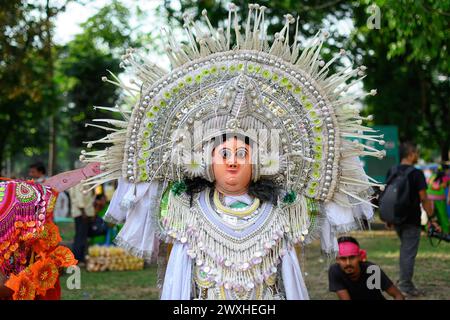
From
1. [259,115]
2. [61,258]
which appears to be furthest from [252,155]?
[61,258]

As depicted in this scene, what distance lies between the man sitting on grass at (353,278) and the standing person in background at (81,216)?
5148 mm

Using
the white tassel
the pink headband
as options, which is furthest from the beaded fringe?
the pink headband

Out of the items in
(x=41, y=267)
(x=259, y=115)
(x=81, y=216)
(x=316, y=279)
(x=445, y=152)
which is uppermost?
(x=445, y=152)

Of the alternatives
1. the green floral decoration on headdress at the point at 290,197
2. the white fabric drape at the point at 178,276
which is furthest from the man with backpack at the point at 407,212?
the white fabric drape at the point at 178,276

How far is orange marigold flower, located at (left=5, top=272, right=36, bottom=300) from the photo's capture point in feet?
13.0

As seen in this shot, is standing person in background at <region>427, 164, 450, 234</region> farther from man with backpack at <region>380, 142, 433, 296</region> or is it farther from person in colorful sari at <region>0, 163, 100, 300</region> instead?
person in colorful sari at <region>0, 163, 100, 300</region>

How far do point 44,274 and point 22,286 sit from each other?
0.19m

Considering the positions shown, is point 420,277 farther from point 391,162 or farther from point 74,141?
point 74,141

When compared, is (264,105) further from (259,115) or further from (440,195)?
(440,195)

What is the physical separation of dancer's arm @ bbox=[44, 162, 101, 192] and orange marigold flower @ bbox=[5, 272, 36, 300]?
1.96 ft

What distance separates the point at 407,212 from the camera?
725cm

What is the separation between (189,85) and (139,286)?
16.3 ft

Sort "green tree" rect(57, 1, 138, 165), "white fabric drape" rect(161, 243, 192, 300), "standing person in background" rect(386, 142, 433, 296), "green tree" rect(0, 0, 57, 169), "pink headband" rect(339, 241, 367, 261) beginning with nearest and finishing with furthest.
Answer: "white fabric drape" rect(161, 243, 192, 300), "pink headband" rect(339, 241, 367, 261), "standing person in background" rect(386, 142, 433, 296), "green tree" rect(0, 0, 57, 169), "green tree" rect(57, 1, 138, 165)

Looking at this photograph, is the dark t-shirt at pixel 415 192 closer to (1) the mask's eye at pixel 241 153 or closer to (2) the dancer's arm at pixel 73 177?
(1) the mask's eye at pixel 241 153
